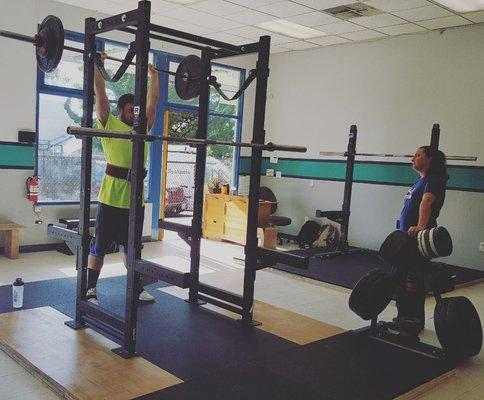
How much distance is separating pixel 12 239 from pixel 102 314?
305cm

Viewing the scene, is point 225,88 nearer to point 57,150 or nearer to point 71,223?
point 57,150

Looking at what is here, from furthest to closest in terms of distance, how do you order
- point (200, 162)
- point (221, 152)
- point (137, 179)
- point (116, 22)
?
point (221, 152), point (200, 162), point (116, 22), point (137, 179)

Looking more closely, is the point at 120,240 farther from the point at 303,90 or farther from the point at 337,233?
the point at 303,90

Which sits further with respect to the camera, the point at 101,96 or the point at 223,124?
the point at 223,124

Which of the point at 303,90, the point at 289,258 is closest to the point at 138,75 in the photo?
the point at 289,258

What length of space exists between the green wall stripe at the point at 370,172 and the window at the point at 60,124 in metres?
3.22

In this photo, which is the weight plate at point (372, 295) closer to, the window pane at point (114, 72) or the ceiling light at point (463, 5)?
the ceiling light at point (463, 5)

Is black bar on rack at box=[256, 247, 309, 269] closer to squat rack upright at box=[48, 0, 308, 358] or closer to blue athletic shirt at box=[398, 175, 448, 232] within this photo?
squat rack upright at box=[48, 0, 308, 358]

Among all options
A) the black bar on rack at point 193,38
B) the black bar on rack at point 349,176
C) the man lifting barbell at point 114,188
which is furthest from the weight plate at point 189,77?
the black bar on rack at point 349,176

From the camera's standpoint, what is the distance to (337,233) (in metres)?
7.80

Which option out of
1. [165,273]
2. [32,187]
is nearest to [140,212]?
[165,273]

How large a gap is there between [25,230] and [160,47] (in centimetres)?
331

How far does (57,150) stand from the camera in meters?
6.59

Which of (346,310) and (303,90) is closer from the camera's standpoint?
(346,310)
